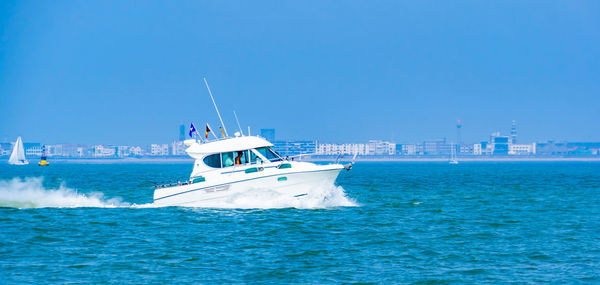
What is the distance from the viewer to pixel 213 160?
115ft

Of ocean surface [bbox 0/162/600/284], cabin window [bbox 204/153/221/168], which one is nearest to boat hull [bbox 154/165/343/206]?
ocean surface [bbox 0/162/600/284]

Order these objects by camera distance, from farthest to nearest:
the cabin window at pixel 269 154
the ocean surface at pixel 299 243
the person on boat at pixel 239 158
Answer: the cabin window at pixel 269 154 → the person on boat at pixel 239 158 → the ocean surface at pixel 299 243

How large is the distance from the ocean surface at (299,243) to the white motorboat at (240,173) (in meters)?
0.67

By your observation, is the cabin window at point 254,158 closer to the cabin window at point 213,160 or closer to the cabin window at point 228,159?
the cabin window at point 228,159

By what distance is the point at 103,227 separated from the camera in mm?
29828

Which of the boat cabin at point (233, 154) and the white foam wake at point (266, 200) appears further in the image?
the boat cabin at point (233, 154)

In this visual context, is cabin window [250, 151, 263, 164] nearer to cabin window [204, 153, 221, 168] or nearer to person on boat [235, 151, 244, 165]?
person on boat [235, 151, 244, 165]

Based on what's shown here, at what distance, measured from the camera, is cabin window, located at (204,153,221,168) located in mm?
35156

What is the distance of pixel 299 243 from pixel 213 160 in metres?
11.4

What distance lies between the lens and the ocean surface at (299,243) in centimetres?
1981

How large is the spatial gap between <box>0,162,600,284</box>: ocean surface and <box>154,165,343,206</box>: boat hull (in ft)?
1.63

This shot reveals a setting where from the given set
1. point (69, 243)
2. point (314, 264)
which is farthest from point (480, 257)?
point (69, 243)

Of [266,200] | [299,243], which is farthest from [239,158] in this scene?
[299,243]

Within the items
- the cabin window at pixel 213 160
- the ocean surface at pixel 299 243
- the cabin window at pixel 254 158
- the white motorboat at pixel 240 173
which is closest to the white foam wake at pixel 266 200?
the ocean surface at pixel 299 243
